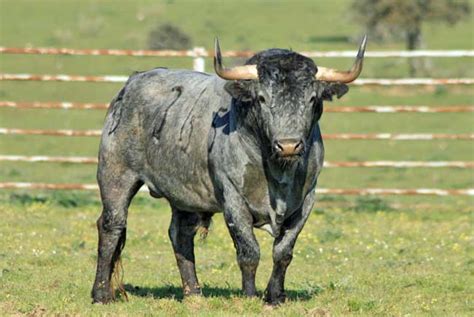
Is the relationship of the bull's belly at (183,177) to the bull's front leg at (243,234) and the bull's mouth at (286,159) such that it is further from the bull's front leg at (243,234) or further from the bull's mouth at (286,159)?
the bull's mouth at (286,159)

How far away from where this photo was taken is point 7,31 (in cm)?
4356

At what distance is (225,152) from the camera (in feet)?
28.7

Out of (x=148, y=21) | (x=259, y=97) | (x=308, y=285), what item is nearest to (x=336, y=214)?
(x=308, y=285)

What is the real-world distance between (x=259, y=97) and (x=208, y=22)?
37671 mm

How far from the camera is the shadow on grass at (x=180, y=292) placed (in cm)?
943

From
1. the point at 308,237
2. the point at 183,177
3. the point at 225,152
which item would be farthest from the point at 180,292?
the point at 308,237

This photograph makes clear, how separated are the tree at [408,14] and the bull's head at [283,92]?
110 feet

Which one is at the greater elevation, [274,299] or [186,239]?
[274,299]

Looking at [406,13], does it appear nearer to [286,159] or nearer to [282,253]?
[282,253]

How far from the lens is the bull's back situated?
9.13 m

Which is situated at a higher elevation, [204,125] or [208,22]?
[204,125]

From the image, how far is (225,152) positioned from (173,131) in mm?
763

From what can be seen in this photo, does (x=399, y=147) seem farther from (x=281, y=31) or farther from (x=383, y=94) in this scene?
(x=281, y=31)

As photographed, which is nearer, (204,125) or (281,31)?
(204,125)
